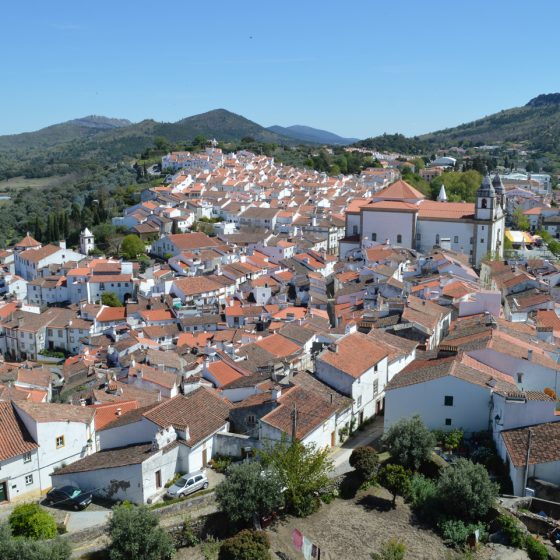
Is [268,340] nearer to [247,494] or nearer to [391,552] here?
[247,494]

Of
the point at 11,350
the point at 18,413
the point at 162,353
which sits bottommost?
the point at 11,350

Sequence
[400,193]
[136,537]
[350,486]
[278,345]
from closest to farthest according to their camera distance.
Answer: [136,537], [350,486], [278,345], [400,193]

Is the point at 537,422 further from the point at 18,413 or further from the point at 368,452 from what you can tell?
the point at 18,413

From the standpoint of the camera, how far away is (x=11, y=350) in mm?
45844

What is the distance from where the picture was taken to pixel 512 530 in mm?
14656

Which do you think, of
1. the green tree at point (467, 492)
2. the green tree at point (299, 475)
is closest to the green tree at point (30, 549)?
the green tree at point (299, 475)

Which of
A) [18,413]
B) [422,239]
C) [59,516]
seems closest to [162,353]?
[18,413]

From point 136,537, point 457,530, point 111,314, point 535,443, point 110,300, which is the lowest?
point 110,300

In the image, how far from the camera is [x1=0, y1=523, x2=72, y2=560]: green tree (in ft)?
42.4

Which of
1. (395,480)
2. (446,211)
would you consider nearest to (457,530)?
(395,480)

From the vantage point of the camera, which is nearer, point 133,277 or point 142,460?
point 142,460

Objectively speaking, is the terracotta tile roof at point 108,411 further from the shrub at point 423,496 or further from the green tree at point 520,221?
the green tree at point 520,221

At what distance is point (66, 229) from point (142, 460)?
202ft

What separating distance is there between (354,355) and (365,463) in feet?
19.3
